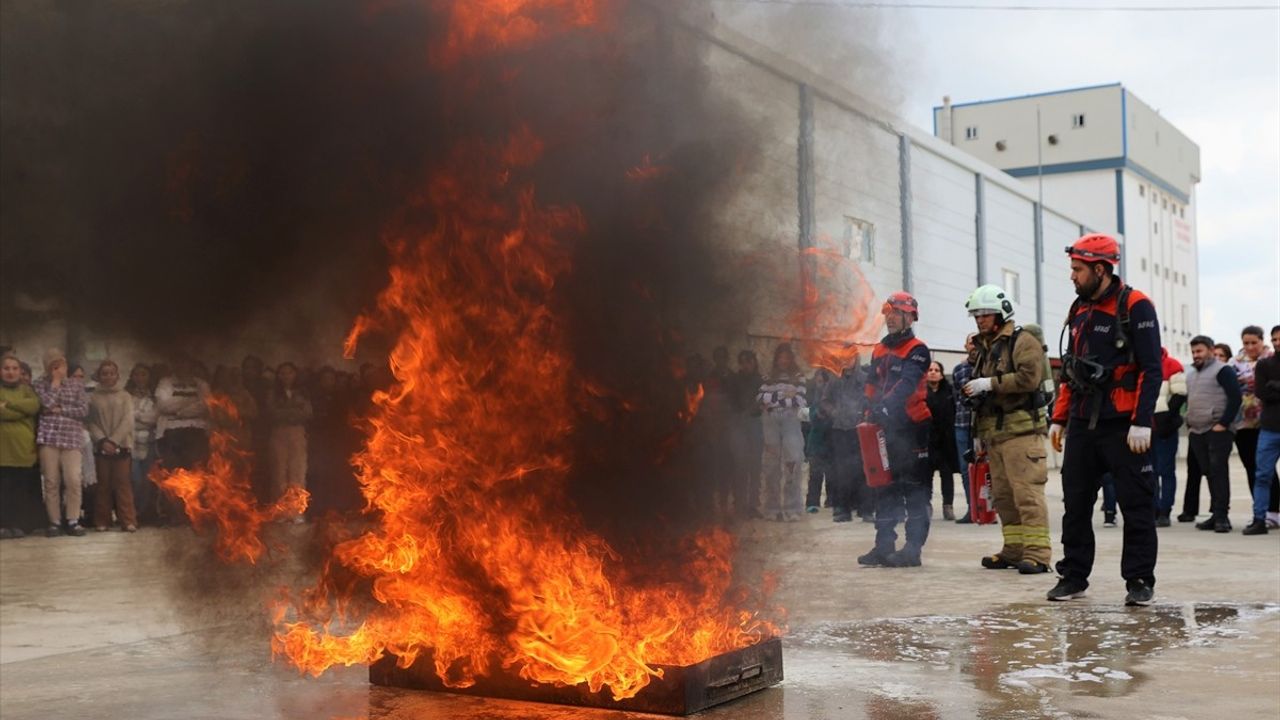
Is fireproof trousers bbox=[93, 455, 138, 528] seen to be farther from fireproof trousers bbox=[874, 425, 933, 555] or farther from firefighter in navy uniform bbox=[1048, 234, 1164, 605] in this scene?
firefighter in navy uniform bbox=[1048, 234, 1164, 605]

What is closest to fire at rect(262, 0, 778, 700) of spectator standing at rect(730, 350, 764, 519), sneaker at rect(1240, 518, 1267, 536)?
spectator standing at rect(730, 350, 764, 519)

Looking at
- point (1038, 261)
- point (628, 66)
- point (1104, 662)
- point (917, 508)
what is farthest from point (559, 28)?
point (1038, 261)

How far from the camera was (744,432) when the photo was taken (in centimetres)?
670

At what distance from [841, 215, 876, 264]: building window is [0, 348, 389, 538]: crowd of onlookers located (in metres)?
2.33

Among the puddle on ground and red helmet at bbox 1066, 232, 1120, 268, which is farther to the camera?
red helmet at bbox 1066, 232, 1120, 268

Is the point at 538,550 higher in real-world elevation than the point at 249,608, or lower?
higher

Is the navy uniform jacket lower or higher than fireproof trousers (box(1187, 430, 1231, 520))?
higher

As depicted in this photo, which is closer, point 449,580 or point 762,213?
point 449,580

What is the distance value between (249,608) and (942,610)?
370cm

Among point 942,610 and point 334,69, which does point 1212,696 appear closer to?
point 942,610

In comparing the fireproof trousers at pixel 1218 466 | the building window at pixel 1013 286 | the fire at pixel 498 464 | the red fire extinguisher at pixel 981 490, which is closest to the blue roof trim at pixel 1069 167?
the building window at pixel 1013 286

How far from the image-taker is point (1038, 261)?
102 feet

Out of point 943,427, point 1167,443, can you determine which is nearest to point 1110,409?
point 943,427

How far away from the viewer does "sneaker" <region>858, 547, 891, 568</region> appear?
30.3ft
